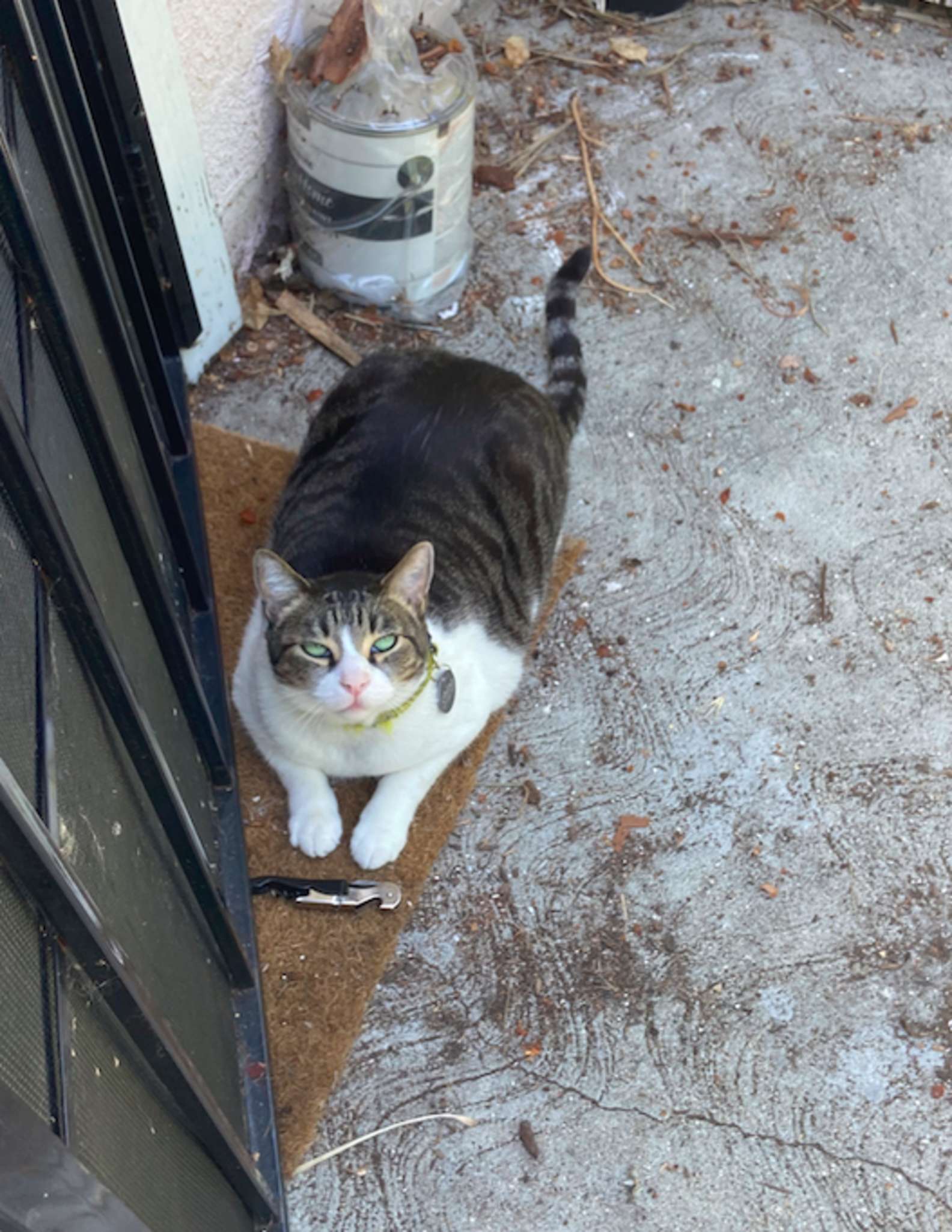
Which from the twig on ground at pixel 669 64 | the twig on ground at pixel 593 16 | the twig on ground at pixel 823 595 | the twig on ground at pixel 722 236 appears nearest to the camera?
the twig on ground at pixel 823 595

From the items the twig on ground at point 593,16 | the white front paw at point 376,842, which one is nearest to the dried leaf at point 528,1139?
the white front paw at point 376,842

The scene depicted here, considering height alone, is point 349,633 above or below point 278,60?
below

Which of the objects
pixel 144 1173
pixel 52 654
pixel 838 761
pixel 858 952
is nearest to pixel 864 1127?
pixel 858 952

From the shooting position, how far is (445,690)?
2.38 m

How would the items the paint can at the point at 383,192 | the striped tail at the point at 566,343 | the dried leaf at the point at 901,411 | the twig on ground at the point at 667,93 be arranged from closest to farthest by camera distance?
the paint can at the point at 383,192
the striped tail at the point at 566,343
the dried leaf at the point at 901,411
the twig on ground at the point at 667,93

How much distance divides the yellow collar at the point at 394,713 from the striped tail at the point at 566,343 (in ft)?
3.55

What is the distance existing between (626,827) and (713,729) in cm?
37

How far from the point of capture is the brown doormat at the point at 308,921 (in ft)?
7.39

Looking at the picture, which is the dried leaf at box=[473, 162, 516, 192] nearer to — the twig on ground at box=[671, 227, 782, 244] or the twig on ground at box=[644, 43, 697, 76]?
the twig on ground at box=[671, 227, 782, 244]

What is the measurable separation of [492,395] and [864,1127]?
6.15 feet

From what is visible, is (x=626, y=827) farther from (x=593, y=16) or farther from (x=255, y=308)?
(x=593, y=16)

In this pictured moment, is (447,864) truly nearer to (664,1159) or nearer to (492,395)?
(664,1159)

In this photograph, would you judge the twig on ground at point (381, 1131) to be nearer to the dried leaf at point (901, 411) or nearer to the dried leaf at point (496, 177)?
the dried leaf at point (901, 411)

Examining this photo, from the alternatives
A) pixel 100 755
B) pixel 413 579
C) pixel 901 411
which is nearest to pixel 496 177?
pixel 901 411
